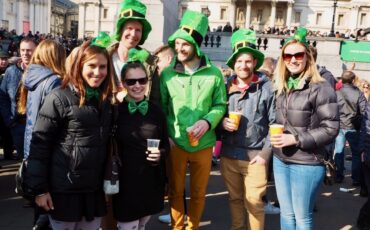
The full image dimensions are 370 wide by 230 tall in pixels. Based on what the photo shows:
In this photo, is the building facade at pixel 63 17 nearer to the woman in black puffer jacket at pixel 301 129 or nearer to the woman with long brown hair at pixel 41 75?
the woman with long brown hair at pixel 41 75

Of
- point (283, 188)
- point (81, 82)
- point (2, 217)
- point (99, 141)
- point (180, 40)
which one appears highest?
point (180, 40)

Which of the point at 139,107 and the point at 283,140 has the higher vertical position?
the point at 139,107

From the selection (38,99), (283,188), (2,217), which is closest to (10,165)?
(2,217)

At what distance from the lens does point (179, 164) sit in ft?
13.4

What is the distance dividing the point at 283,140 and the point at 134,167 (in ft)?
4.33

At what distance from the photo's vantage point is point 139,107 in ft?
11.0

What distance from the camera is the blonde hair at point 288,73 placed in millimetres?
3545

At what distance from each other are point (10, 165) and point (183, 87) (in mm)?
4766

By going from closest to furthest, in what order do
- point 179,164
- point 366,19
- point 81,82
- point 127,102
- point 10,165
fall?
point 81,82, point 127,102, point 179,164, point 10,165, point 366,19

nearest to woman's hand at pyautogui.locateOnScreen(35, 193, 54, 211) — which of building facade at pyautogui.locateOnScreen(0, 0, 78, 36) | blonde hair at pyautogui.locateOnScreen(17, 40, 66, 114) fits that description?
blonde hair at pyautogui.locateOnScreen(17, 40, 66, 114)

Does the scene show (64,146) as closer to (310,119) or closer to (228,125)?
(228,125)

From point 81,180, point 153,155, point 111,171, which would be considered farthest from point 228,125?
point 81,180

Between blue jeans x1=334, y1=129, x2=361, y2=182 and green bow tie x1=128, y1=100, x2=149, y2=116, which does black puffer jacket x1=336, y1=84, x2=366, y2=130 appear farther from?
green bow tie x1=128, y1=100, x2=149, y2=116

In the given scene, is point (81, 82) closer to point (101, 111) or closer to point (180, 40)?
point (101, 111)
